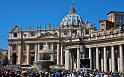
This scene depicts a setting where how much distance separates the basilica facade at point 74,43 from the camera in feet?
240

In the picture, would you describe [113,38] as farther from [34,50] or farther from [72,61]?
[34,50]

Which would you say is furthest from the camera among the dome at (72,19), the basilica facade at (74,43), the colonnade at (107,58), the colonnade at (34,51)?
the dome at (72,19)

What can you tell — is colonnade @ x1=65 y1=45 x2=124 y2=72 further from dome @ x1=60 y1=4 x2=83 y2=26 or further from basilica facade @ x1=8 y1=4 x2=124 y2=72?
dome @ x1=60 y1=4 x2=83 y2=26

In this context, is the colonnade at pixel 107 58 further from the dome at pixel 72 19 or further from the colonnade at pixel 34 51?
the dome at pixel 72 19

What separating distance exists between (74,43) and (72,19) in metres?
68.8

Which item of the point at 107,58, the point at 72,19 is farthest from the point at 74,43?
the point at 72,19

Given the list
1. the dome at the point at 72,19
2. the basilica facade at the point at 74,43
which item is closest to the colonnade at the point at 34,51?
the basilica facade at the point at 74,43

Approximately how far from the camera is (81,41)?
256 feet

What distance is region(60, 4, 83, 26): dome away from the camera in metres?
146

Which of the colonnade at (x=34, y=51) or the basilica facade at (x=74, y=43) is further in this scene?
the colonnade at (x=34, y=51)

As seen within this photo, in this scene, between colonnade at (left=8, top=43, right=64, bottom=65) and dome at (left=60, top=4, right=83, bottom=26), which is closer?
colonnade at (left=8, top=43, right=64, bottom=65)

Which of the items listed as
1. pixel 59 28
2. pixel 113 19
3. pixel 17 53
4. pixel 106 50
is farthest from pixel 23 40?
pixel 106 50

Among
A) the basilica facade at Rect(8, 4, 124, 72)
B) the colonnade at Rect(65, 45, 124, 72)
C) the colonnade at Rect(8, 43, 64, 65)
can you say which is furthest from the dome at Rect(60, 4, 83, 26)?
the colonnade at Rect(65, 45, 124, 72)

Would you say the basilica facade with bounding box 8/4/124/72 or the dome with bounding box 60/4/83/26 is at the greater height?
the dome with bounding box 60/4/83/26
